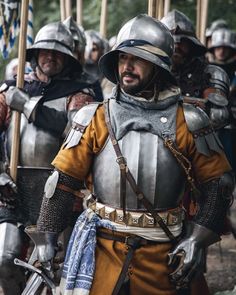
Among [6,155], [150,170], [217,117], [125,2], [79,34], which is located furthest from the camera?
[125,2]

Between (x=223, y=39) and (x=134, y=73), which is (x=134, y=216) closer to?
(x=134, y=73)

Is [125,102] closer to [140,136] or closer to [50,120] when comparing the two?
[140,136]

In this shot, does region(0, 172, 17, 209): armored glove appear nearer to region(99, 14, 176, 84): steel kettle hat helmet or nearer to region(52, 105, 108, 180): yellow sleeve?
region(52, 105, 108, 180): yellow sleeve

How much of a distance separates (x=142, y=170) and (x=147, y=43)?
62cm

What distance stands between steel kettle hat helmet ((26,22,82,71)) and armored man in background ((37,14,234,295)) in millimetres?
1511

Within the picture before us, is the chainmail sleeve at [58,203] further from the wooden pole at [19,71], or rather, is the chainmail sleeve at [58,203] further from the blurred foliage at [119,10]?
the blurred foliage at [119,10]

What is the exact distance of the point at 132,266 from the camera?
4.00 meters

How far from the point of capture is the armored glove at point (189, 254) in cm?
394

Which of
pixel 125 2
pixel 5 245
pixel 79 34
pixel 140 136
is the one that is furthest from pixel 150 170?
pixel 125 2

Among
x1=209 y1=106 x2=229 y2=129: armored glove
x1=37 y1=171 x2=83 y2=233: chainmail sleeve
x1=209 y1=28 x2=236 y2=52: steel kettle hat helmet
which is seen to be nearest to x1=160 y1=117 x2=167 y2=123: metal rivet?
x1=37 y1=171 x2=83 y2=233: chainmail sleeve

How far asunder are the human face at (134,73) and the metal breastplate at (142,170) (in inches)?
9.5

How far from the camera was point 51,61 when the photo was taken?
5.60 meters

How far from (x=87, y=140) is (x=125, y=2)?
813cm

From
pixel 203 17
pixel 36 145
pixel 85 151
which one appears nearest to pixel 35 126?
pixel 36 145
